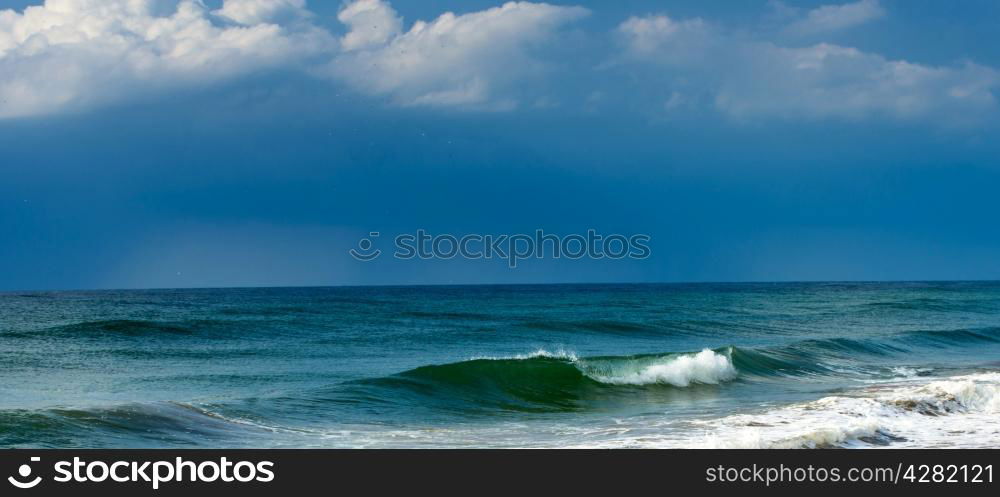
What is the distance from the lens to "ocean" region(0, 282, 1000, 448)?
1248 cm

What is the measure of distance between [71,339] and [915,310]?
47609 mm

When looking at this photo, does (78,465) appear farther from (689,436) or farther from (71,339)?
(71,339)

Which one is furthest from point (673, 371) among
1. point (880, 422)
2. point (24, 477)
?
point (24, 477)

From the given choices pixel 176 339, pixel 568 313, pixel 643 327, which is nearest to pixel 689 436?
pixel 176 339

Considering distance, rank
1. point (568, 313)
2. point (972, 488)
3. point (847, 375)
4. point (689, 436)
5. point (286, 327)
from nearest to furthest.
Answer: point (972, 488), point (689, 436), point (847, 375), point (286, 327), point (568, 313)

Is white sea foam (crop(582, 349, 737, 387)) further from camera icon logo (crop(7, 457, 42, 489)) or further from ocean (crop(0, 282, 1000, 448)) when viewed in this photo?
camera icon logo (crop(7, 457, 42, 489))

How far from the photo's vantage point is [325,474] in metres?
9.24

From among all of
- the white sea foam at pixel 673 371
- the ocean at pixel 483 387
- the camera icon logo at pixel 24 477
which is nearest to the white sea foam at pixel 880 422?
the ocean at pixel 483 387

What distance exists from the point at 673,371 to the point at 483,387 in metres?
4.91

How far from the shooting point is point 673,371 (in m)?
21.2

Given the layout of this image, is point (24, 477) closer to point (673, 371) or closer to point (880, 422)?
point (880, 422)

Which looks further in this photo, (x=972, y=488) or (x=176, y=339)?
(x=176, y=339)

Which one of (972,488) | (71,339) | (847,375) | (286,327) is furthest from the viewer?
(286,327)

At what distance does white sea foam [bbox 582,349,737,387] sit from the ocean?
0.07m
